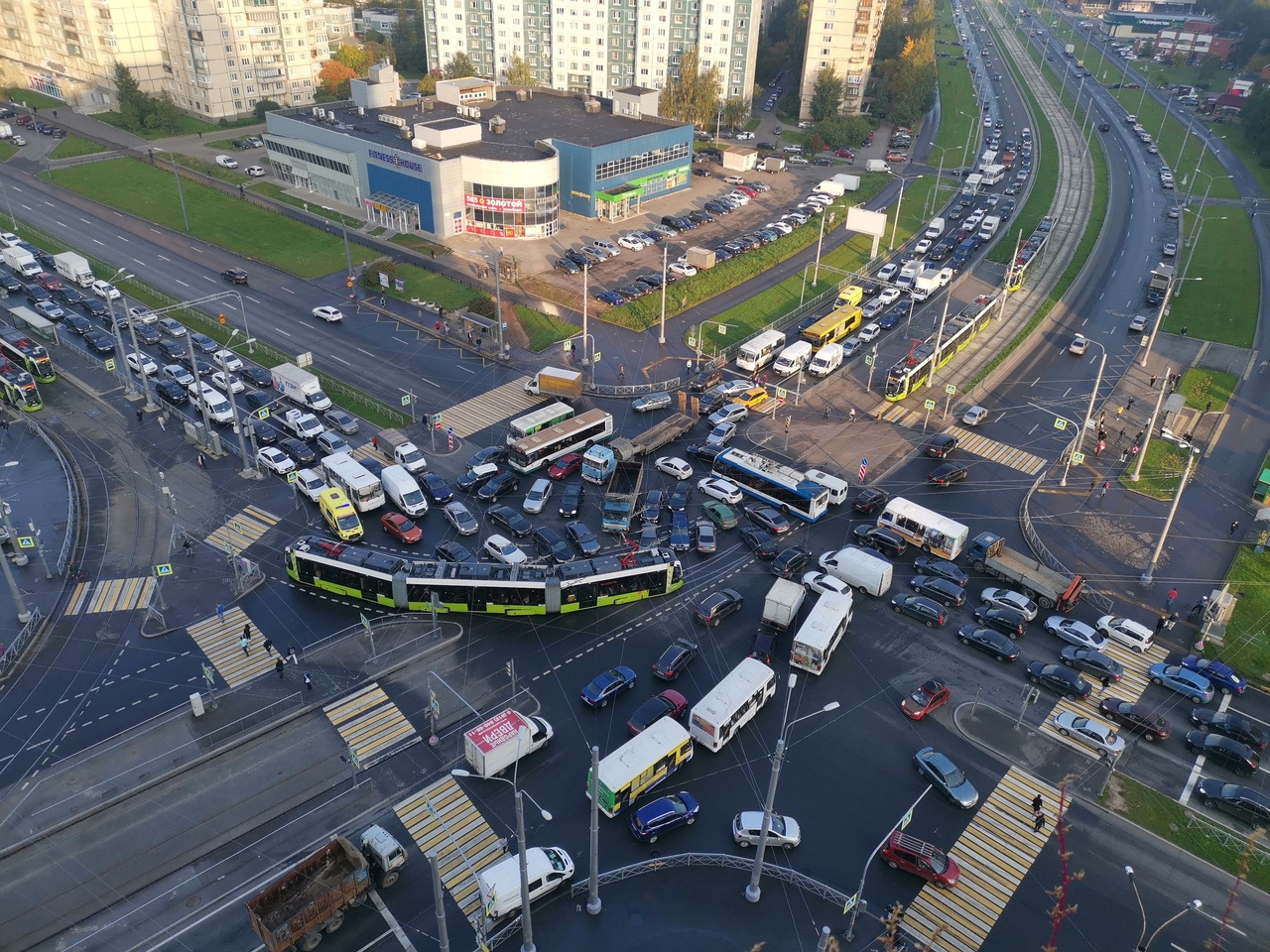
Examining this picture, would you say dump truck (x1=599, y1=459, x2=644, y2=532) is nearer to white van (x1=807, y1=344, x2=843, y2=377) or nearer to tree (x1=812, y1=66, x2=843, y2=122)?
white van (x1=807, y1=344, x2=843, y2=377)

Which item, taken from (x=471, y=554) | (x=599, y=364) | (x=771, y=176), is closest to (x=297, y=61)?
(x=771, y=176)

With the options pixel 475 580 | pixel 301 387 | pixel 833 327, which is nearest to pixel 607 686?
pixel 475 580

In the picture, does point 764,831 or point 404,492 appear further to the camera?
point 404,492

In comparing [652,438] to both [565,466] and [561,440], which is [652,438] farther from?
[565,466]

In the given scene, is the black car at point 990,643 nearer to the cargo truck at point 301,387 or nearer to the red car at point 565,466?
the red car at point 565,466

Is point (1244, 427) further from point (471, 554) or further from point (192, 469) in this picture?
point (192, 469)

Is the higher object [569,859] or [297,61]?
[297,61]

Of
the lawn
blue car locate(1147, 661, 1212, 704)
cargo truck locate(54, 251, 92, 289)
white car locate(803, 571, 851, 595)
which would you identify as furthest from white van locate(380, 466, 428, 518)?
the lawn
